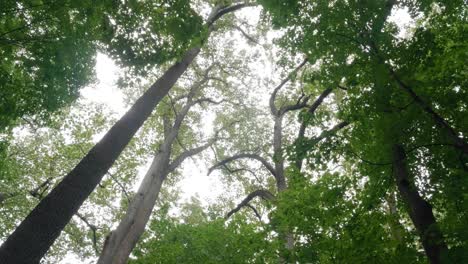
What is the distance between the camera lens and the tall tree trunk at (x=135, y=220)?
9.46m

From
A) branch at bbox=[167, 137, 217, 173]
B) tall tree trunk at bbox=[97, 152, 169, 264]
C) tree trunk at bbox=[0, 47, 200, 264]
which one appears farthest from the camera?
branch at bbox=[167, 137, 217, 173]

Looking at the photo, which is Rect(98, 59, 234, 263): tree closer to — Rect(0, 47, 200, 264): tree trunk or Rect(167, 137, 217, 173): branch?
Rect(167, 137, 217, 173): branch

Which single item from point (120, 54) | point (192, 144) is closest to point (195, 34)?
point (120, 54)

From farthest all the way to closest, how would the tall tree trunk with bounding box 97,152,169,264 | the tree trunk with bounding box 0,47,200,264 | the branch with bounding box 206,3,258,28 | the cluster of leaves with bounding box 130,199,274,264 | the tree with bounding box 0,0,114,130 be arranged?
1. the branch with bounding box 206,3,258,28
2. the tall tree trunk with bounding box 97,152,169,264
3. the cluster of leaves with bounding box 130,199,274,264
4. the tree with bounding box 0,0,114,130
5. the tree trunk with bounding box 0,47,200,264

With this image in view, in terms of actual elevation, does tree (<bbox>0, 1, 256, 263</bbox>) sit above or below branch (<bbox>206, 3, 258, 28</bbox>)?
below

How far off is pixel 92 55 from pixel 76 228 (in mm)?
14299

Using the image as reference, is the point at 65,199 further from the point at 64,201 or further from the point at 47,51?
the point at 47,51

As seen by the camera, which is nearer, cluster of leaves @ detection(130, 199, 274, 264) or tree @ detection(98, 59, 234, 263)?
cluster of leaves @ detection(130, 199, 274, 264)

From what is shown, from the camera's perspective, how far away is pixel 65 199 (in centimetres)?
598

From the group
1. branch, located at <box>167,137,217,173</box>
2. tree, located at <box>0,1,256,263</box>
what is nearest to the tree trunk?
tree, located at <box>0,1,256,263</box>

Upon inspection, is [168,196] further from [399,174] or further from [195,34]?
[399,174]

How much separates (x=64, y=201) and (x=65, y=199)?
0.14 feet

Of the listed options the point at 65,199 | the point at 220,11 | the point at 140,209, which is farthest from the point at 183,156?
the point at 65,199

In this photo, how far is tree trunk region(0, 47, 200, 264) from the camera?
17.0 ft
